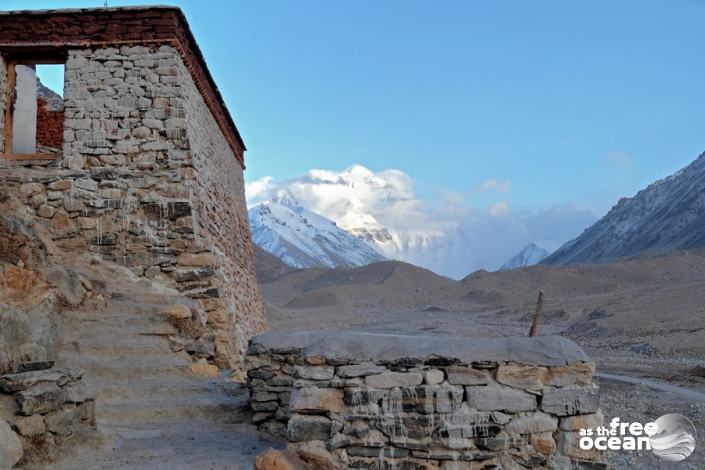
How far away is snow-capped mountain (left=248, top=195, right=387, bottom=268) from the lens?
93125 millimetres

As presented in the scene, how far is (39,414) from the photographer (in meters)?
4.58

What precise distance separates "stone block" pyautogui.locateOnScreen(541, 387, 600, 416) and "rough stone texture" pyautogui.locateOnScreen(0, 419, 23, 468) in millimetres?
3822

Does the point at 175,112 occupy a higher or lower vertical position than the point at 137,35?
lower

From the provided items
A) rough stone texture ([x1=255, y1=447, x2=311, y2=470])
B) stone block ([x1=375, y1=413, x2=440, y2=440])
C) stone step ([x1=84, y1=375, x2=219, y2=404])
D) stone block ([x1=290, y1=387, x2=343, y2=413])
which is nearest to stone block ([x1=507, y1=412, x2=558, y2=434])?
stone block ([x1=375, y1=413, x2=440, y2=440])

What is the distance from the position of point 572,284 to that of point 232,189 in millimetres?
27544

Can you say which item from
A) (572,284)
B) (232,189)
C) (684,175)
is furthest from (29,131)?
(684,175)

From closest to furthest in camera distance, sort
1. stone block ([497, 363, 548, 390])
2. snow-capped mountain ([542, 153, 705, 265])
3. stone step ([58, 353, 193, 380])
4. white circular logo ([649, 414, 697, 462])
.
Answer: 1. stone block ([497, 363, 548, 390])
2. white circular logo ([649, 414, 697, 462])
3. stone step ([58, 353, 193, 380])
4. snow-capped mountain ([542, 153, 705, 265])

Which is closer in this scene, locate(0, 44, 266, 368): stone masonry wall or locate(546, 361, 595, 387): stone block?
locate(546, 361, 595, 387): stone block

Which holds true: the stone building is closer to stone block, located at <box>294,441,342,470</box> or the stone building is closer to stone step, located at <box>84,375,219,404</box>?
stone step, located at <box>84,375,219,404</box>

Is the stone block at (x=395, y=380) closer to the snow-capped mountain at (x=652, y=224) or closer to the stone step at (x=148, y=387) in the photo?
the stone step at (x=148, y=387)

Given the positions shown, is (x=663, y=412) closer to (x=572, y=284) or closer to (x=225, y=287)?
(x=225, y=287)

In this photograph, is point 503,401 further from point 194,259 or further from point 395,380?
point 194,259

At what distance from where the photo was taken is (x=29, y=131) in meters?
13.7

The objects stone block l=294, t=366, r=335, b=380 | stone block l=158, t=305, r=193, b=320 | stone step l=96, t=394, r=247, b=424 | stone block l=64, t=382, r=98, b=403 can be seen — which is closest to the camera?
stone block l=294, t=366, r=335, b=380
